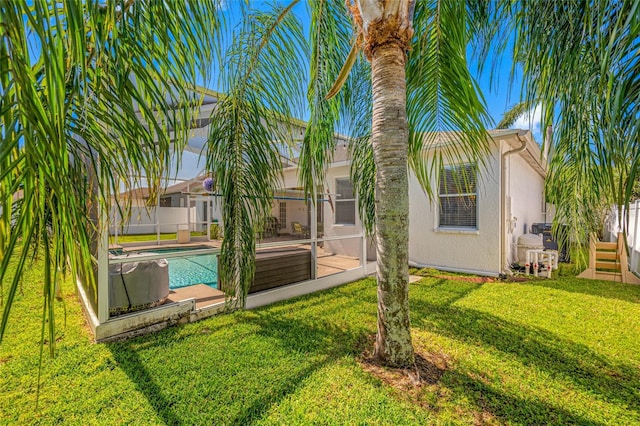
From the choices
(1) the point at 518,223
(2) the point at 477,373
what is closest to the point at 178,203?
(1) the point at 518,223

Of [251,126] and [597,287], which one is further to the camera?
[597,287]

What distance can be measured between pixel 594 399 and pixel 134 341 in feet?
19.2

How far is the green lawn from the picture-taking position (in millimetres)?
2807

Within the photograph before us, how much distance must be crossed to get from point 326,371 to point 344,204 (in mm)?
8121

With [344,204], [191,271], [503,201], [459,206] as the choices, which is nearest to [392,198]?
[503,201]

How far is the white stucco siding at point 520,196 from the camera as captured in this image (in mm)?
9136

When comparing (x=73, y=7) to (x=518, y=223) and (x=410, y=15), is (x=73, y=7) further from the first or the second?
(x=518, y=223)

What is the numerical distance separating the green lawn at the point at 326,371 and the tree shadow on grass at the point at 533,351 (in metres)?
0.02

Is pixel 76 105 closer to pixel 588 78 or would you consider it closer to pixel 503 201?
pixel 588 78

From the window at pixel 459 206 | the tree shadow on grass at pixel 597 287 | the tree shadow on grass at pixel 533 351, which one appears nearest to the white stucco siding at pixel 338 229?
the window at pixel 459 206

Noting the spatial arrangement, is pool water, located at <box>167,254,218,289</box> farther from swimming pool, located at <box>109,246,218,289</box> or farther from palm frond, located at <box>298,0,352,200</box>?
palm frond, located at <box>298,0,352,200</box>

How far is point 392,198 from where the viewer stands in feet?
10.9

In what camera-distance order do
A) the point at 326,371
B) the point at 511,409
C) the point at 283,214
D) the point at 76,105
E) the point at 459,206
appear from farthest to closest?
1. the point at 283,214
2. the point at 459,206
3. the point at 326,371
4. the point at 511,409
5. the point at 76,105

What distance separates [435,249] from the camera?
377 inches
